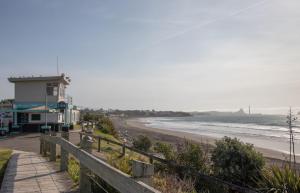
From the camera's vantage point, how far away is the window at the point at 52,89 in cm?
3844

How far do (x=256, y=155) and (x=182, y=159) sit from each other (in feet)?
7.50

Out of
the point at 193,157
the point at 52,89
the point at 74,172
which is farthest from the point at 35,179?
the point at 52,89

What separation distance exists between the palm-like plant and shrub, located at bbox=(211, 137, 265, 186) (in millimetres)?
2480

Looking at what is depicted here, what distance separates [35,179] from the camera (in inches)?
348

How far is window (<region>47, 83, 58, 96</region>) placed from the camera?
38.4 metres

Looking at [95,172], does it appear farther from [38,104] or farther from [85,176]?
[38,104]

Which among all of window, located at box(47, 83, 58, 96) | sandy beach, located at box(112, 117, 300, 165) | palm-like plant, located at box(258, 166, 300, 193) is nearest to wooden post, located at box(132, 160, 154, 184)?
palm-like plant, located at box(258, 166, 300, 193)

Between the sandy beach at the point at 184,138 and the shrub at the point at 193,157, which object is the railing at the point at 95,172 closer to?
the shrub at the point at 193,157

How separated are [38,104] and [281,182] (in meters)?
32.9

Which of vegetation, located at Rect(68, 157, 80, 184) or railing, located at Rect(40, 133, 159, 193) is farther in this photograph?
vegetation, located at Rect(68, 157, 80, 184)

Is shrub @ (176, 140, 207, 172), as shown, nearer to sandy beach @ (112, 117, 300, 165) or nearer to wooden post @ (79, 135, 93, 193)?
sandy beach @ (112, 117, 300, 165)

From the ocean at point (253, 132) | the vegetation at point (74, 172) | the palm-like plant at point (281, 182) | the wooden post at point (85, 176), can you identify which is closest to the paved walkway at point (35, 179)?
the vegetation at point (74, 172)

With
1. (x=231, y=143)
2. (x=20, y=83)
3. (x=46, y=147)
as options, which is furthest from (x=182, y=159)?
(x=20, y=83)

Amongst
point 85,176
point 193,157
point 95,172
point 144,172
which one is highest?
point 144,172
